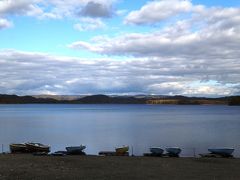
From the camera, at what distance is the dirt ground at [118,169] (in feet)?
67.5

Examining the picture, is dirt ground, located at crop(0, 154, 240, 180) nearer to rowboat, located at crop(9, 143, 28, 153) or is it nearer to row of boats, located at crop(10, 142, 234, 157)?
row of boats, located at crop(10, 142, 234, 157)

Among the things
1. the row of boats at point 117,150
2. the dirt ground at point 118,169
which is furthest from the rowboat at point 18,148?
the dirt ground at point 118,169

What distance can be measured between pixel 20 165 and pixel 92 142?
28086 millimetres

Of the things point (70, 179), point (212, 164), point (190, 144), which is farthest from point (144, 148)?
point (70, 179)

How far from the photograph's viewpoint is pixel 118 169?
2338 cm

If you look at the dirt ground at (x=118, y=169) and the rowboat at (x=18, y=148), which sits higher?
the dirt ground at (x=118, y=169)

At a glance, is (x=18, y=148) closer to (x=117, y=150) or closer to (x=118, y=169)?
(x=117, y=150)

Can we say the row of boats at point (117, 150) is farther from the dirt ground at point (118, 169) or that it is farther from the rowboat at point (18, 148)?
the dirt ground at point (118, 169)

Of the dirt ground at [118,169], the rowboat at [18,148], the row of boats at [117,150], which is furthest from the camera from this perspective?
the rowboat at [18,148]

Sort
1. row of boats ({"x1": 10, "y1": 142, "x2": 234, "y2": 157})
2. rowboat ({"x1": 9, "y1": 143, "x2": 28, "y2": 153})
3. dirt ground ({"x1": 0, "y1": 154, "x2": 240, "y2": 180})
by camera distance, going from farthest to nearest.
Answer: rowboat ({"x1": 9, "y1": 143, "x2": 28, "y2": 153}) < row of boats ({"x1": 10, "y1": 142, "x2": 234, "y2": 157}) < dirt ground ({"x1": 0, "y1": 154, "x2": 240, "y2": 180})

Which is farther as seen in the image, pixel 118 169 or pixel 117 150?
pixel 117 150

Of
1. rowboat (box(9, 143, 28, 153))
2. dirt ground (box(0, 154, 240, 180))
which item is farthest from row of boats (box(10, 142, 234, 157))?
dirt ground (box(0, 154, 240, 180))

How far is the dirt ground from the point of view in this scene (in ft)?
67.5

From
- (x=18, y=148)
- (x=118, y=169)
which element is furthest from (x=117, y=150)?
(x=118, y=169)
